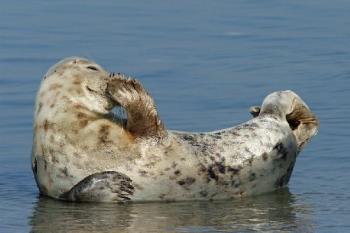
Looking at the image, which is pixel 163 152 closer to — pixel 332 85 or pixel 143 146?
pixel 143 146

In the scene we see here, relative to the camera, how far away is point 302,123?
1175 centimetres

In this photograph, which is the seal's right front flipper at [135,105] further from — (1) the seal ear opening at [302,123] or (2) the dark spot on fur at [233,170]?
(1) the seal ear opening at [302,123]

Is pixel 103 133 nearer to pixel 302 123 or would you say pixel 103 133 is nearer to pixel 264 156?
pixel 264 156

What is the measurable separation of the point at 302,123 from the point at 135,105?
5.73ft

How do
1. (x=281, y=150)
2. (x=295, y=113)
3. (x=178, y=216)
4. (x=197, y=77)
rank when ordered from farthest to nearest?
(x=197, y=77) < (x=295, y=113) < (x=281, y=150) < (x=178, y=216)

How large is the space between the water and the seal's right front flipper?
0.53 metres

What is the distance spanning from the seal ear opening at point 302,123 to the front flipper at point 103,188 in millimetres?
1744

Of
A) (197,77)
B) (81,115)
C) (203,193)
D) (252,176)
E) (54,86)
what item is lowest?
(203,193)

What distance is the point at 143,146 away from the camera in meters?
10.5

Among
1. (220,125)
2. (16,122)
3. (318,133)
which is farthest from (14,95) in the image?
(318,133)

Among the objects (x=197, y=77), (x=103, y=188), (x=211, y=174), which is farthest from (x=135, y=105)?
(x=197, y=77)

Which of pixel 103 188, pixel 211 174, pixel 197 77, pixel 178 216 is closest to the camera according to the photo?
pixel 178 216

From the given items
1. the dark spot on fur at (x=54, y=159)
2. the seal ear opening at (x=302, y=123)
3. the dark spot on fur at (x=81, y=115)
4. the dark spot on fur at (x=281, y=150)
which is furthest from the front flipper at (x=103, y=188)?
the seal ear opening at (x=302, y=123)

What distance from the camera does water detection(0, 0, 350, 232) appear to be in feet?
33.2
